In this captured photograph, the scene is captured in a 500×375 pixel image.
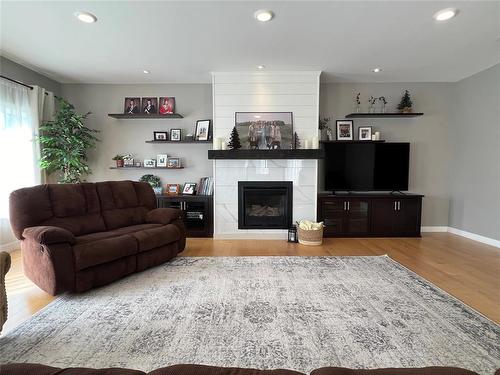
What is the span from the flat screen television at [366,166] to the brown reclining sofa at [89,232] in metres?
2.74

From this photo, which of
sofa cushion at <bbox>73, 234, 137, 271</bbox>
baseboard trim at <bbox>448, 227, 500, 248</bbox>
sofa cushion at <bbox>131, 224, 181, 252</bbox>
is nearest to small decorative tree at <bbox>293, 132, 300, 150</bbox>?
sofa cushion at <bbox>131, 224, 181, 252</bbox>

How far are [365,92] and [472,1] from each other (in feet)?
7.69

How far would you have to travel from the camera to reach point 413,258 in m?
3.35

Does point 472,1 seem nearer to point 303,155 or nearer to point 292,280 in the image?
point 303,155

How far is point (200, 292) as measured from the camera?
2.40 meters

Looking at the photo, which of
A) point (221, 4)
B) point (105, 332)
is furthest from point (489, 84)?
point (105, 332)

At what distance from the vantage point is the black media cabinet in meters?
4.36

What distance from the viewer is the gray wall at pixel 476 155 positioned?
153 inches

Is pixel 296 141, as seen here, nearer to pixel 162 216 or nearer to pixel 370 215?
pixel 370 215

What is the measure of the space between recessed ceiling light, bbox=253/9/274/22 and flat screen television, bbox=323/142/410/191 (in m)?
2.41

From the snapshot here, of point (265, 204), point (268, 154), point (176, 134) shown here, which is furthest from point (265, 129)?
point (176, 134)

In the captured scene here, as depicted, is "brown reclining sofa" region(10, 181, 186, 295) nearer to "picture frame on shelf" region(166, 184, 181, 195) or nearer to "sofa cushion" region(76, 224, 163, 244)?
"sofa cushion" region(76, 224, 163, 244)

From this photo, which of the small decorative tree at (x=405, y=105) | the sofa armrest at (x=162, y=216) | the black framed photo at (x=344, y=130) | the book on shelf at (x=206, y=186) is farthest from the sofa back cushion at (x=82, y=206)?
the small decorative tree at (x=405, y=105)

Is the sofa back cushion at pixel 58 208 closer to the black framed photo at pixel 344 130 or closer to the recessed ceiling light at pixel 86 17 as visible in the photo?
the recessed ceiling light at pixel 86 17
